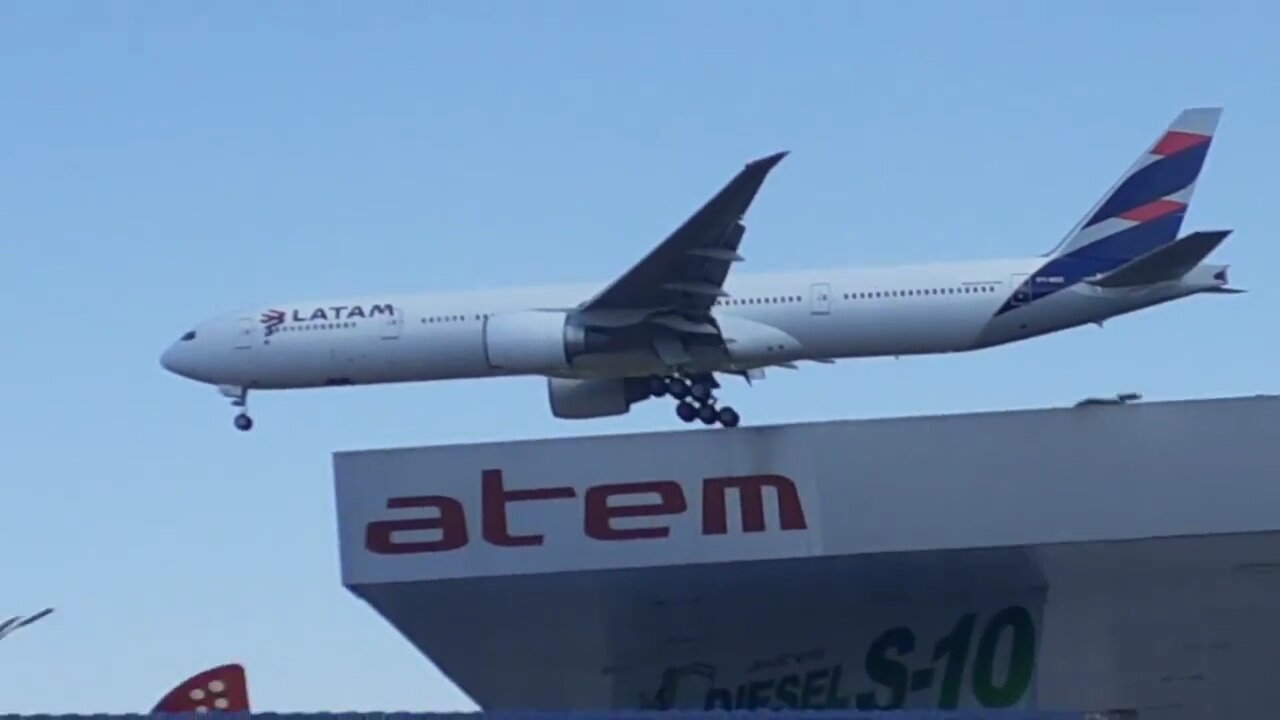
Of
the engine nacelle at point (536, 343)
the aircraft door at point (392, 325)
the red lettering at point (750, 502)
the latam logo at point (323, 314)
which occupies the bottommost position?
the red lettering at point (750, 502)

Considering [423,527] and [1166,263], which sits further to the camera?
[1166,263]

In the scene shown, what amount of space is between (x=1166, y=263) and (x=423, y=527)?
48.1 ft

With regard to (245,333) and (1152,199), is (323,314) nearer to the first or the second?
(245,333)

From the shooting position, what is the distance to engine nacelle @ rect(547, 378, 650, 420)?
34781 mm

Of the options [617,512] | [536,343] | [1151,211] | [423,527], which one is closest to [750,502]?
[617,512]

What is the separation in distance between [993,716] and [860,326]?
18.1 m

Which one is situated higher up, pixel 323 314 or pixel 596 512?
pixel 323 314

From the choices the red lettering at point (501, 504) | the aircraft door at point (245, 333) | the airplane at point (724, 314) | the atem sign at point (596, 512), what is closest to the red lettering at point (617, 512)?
the atem sign at point (596, 512)

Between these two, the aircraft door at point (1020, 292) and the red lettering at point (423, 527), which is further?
the aircraft door at point (1020, 292)

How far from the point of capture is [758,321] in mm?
34156

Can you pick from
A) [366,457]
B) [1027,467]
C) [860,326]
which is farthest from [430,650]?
[860,326]

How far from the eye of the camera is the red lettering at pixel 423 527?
73.7 ft

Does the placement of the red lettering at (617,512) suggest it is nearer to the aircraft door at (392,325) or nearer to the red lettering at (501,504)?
the red lettering at (501,504)

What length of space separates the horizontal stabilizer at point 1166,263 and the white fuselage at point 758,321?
0.93 ft
